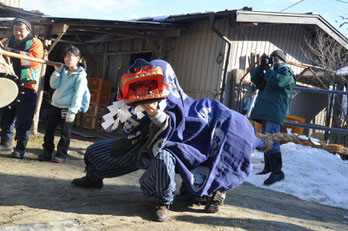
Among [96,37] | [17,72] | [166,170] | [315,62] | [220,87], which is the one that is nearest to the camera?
[166,170]

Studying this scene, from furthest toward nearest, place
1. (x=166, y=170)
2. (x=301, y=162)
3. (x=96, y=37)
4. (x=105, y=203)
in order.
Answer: (x=96, y=37), (x=301, y=162), (x=105, y=203), (x=166, y=170)

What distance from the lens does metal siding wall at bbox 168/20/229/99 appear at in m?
8.69

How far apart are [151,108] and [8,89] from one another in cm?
189

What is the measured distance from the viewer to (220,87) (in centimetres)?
856

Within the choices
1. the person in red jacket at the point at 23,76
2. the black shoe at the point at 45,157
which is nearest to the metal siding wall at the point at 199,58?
the black shoe at the point at 45,157

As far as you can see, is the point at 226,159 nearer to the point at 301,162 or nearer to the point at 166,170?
the point at 166,170

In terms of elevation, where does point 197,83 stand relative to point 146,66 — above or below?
above

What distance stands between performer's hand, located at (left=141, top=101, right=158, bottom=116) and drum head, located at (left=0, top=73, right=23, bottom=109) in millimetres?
1792

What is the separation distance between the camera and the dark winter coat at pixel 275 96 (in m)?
4.90

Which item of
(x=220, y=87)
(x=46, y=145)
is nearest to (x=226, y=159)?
(x=46, y=145)

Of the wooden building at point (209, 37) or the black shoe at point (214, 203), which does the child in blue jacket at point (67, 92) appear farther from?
the wooden building at point (209, 37)

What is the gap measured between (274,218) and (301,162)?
330 cm

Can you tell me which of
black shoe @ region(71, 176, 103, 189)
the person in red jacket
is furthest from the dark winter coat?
the person in red jacket

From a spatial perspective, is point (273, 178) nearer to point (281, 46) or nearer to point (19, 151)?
point (19, 151)
